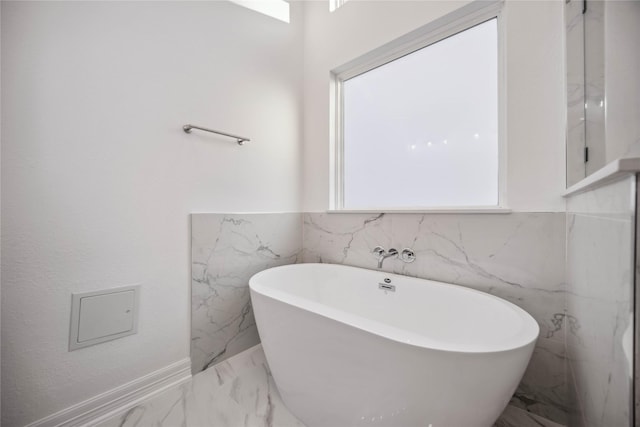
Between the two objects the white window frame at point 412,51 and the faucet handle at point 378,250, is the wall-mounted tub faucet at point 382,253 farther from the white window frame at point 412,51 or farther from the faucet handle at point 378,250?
the white window frame at point 412,51

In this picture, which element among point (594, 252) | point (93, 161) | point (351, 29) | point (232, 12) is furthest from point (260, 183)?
point (594, 252)

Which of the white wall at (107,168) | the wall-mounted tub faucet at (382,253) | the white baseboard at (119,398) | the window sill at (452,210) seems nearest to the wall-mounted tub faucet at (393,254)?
the wall-mounted tub faucet at (382,253)

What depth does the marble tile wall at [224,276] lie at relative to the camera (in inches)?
55.0

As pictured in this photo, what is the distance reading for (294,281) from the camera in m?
1.60

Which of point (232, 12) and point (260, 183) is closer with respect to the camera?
point (232, 12)

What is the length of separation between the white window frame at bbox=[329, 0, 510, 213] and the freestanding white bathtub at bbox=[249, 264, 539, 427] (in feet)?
1.65

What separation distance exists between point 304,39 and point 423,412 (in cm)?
250

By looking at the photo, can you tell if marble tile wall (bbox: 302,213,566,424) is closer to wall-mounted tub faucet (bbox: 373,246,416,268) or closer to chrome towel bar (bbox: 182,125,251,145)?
wall-mounted tub faucet (bbox: 373,246,416,268)

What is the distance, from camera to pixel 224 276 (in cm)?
151

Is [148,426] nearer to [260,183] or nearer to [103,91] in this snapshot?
[260,183]

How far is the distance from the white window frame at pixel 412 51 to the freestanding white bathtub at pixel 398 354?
501mm

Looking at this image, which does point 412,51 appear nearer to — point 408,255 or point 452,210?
point 452,210

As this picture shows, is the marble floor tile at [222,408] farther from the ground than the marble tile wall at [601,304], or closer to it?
closer to it

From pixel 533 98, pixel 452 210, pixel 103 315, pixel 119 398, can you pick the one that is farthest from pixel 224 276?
pixel 533 98
